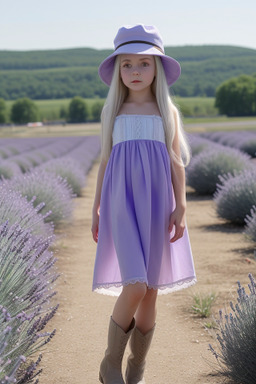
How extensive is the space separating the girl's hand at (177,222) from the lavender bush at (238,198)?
5.69m

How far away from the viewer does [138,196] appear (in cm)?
335

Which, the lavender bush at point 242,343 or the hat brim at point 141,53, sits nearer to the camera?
the lavender bush at point 242,343

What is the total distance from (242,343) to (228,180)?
645cm

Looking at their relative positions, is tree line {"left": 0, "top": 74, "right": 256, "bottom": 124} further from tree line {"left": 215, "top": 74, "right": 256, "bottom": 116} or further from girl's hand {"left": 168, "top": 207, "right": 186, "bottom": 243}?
girl's hand {"left": 168, "top": 207, "right": 186, "bottom": 243}

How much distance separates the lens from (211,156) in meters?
14.0

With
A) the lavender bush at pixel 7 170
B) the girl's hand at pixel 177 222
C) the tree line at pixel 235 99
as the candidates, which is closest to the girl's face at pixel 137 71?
the girl's hand at pixel 177 222

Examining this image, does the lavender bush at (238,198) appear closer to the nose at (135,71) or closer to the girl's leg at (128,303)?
the nose at (135,71)

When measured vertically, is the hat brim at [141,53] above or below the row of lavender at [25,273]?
above

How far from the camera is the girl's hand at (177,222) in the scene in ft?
11.2

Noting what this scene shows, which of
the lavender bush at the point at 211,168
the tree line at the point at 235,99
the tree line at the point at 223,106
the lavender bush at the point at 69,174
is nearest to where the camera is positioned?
the lavender bush at the point at 69,174

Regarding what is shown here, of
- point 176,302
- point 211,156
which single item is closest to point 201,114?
point 211,156

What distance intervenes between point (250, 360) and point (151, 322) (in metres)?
0.54

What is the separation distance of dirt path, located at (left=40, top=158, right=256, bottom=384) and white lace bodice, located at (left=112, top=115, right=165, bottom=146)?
132 cm

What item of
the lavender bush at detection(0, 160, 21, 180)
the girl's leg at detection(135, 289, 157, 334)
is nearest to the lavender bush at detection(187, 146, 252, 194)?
the lavender bush at detection(0, 160, 21, 180)
